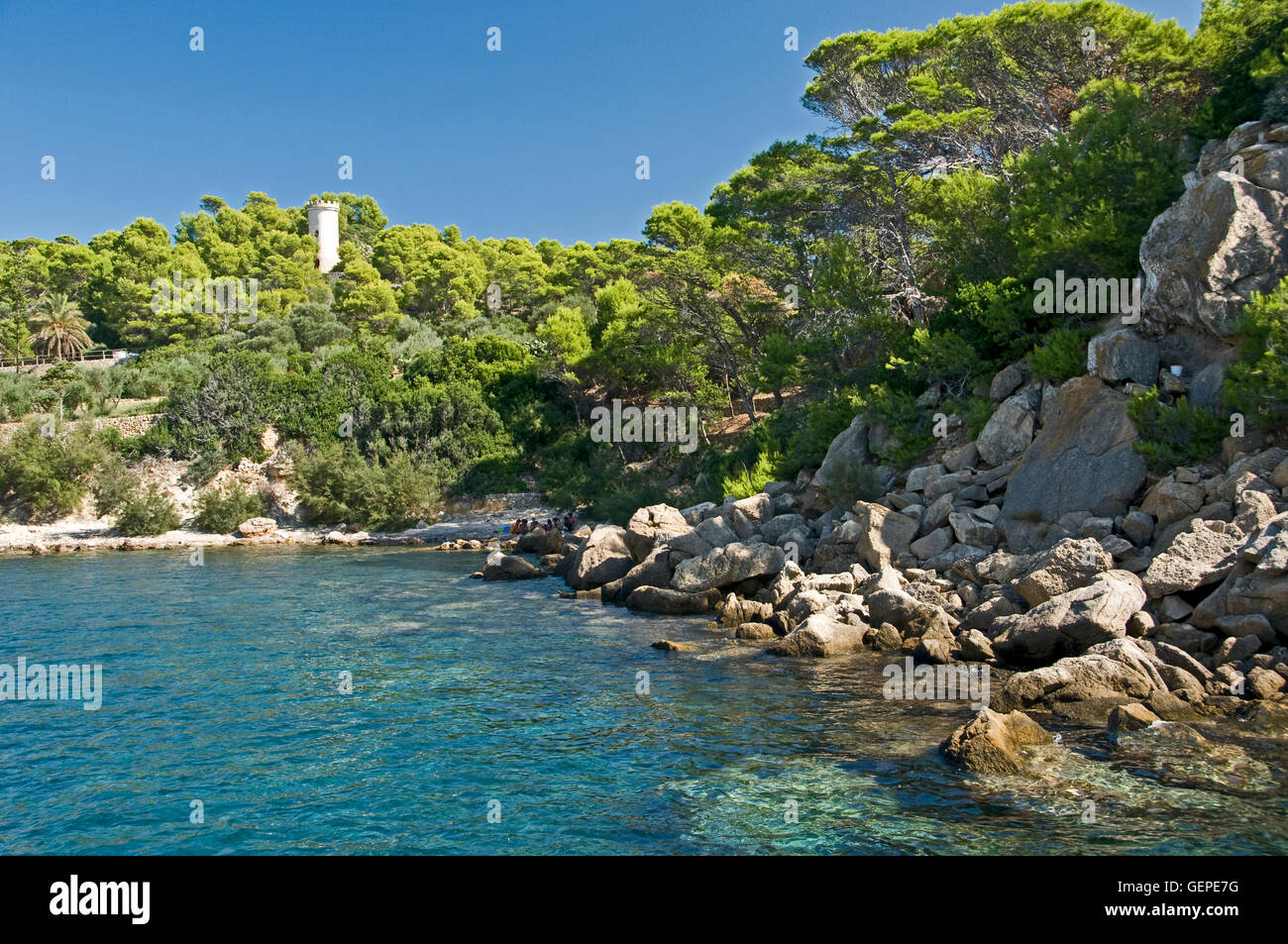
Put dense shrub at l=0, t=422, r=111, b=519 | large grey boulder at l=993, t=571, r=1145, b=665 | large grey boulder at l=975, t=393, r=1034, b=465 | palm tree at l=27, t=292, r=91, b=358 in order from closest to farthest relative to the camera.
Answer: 1. large grey boulder at l=993, t=571, r=1145, b=665
2. large grey boulder at l=975, t=393, r=1034, b=465
3. dense shrub at l=0, t=422, r=111, b=519
4. palm tree at l=27, t=292, r=91, b=358

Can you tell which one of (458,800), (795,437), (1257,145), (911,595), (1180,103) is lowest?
(458,800)

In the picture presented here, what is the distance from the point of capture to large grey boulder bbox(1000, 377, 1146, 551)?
15102 mm

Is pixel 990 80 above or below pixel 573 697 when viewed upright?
above

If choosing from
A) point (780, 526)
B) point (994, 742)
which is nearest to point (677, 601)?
point (780, 526)

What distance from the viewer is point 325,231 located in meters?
84.9

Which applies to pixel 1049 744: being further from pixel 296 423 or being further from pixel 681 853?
pixel 296 423

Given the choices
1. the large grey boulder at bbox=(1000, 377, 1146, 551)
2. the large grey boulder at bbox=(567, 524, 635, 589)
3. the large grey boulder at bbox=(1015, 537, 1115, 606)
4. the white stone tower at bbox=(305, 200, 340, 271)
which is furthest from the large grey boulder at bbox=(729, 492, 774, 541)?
the white stone tower at bbox=(305, 200, 340, 271)

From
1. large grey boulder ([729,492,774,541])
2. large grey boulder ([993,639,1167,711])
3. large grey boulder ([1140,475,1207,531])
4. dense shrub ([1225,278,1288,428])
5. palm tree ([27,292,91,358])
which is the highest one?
palm tree ([27,292,91,358])

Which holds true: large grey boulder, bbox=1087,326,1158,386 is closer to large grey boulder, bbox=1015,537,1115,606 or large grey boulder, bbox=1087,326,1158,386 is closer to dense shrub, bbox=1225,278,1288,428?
dense shrub, bbox=1225,278,1288,428

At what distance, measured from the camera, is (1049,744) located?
31.1ft

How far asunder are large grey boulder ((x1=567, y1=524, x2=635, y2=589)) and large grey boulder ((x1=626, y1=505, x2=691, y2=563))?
235mm
